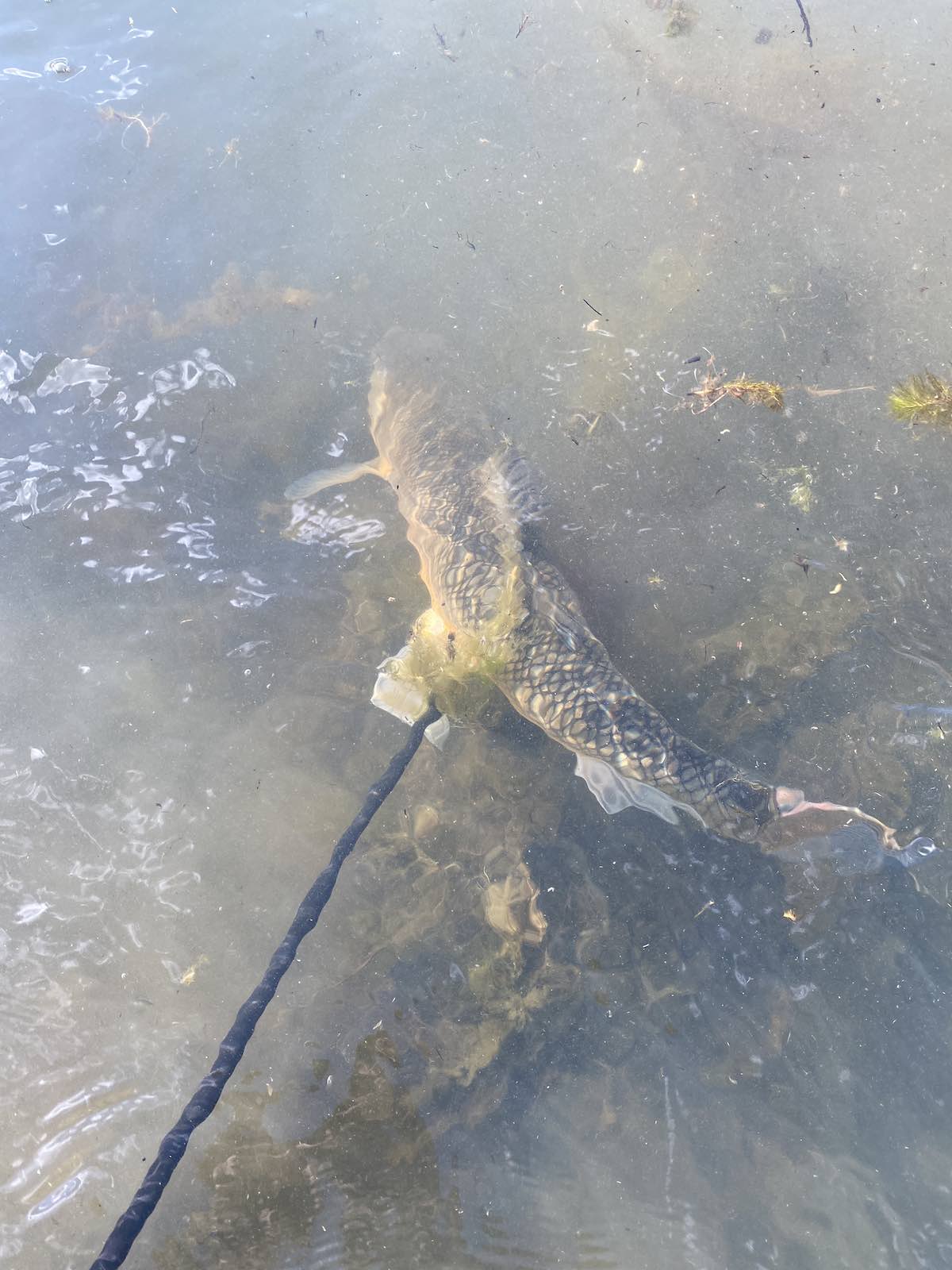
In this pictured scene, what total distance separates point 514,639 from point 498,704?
0.39 meters

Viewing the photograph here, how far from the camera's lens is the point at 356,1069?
11.2 ft

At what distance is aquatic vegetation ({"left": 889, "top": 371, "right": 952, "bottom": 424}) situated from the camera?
13.7ft

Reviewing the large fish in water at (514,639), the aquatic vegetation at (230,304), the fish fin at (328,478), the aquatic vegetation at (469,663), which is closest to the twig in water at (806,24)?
the large fish in water at (514,639)

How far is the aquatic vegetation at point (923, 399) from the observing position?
4176 millimetres

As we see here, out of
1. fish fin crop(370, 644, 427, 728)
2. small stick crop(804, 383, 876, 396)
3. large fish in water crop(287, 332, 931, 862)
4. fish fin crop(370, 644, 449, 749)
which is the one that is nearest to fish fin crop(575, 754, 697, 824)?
large fish in water crop(287, 332, 931, 862)

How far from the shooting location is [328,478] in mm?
4574

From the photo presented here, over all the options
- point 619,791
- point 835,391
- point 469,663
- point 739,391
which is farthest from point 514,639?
point 835,391

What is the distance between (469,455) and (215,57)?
4.63 meters

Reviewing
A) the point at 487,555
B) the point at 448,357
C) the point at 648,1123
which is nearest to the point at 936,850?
the point at 648,1123

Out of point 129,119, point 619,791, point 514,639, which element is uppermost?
point 129,119

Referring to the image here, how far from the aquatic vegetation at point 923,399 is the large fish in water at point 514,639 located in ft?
7.34

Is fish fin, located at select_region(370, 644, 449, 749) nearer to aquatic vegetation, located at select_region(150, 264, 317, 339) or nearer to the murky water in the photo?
the murky water

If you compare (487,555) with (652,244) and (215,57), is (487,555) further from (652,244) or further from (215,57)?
(215,57)

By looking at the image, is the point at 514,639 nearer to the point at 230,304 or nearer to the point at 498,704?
the point at 498,704
